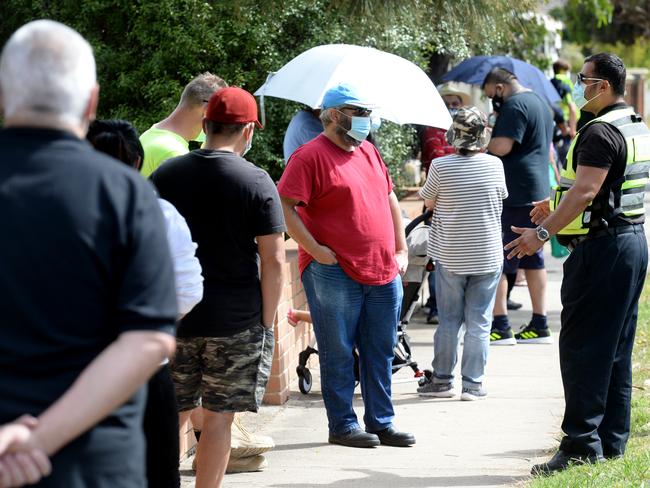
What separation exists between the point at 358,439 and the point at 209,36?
504 cm

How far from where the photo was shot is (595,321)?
5469mm

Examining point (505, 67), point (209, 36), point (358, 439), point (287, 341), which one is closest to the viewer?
point (358, 439)

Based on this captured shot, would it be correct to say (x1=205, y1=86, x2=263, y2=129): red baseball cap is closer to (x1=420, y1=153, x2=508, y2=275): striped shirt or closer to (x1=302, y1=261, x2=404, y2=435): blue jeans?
(x1=302, y1=261, x2=404, y2=435): blue jeans

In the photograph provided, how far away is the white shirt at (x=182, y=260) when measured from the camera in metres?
3.90

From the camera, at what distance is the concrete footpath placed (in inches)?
225

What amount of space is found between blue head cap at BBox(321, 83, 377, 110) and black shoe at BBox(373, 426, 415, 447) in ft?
5.80

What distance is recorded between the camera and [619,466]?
214 inches

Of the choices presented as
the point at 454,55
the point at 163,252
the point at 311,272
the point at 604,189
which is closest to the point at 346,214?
the point at 311,272

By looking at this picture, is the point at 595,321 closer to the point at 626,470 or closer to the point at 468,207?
the point at 626,470

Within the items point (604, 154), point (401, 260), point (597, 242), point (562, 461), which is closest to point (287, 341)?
point (401, 260)

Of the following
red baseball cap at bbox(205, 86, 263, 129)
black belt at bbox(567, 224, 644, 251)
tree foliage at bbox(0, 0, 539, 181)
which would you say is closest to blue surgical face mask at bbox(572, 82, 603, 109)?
black belt at bbox(567, 224, 644, 251)

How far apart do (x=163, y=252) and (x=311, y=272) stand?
3678 millimetres

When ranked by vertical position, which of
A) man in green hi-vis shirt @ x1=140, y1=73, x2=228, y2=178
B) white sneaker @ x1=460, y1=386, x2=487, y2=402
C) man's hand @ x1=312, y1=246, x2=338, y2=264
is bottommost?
white sneaker @ x1=460, y1=386, x2=487, y2=402

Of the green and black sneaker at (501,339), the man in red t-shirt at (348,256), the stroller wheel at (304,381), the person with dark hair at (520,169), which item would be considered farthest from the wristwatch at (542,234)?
the green and black sneaker at (501,339)
